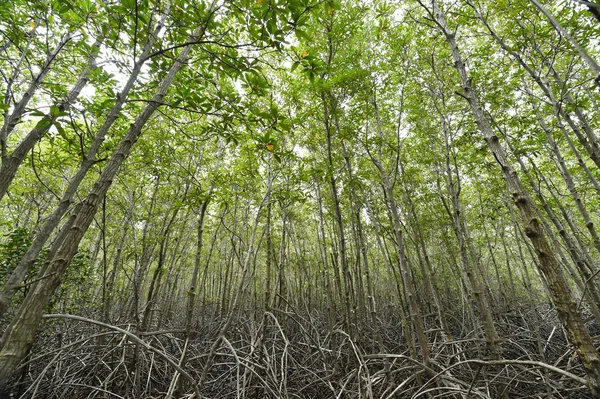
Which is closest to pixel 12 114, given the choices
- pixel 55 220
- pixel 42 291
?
pixel 55 220

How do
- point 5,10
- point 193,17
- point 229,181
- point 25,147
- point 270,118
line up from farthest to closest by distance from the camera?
point 229,181 < point 25,147 < point 5,10 < point 270,118 < point 193,17

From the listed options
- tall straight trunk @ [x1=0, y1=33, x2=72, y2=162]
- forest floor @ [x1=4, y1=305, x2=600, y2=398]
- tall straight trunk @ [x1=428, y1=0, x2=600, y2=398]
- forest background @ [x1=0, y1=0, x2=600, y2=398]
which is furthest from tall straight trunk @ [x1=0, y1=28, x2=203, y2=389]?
tall straight trunk @ [x1=428, y1=0, x2=600, y2=398]

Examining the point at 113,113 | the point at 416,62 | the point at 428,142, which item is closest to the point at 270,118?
the point at 113,113

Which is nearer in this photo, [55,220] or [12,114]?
[55,220]

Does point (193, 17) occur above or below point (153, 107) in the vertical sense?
above

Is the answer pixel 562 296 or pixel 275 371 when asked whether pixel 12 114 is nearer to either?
pixel 275 371

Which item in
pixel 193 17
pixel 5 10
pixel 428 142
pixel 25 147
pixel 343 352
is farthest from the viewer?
pixel 428 142

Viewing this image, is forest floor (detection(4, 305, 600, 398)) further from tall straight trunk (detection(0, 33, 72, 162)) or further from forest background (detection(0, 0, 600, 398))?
tall straight trunk (detection(0, 33, 72, 162))

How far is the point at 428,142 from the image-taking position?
Result: 18.7 ft

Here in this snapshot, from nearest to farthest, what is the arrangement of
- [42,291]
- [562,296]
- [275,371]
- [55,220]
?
1. [42,291]
2. [562,296]
3. [55,220]
4. [275,371]

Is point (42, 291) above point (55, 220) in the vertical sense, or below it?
below

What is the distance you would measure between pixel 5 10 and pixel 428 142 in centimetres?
635

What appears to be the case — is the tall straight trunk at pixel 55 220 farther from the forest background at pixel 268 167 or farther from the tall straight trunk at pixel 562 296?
the tall straight trunk at pixel 562 296

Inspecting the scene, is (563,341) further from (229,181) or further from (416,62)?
(229,181)
